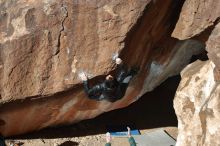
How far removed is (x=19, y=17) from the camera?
786 cm

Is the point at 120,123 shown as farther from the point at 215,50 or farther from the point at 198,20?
the point at 215,50

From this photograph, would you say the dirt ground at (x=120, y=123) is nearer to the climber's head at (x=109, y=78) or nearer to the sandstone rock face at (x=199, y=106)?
the climber's head at (x=109, y=78)

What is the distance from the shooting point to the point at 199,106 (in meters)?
7.45

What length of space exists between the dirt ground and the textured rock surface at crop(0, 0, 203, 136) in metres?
1.12

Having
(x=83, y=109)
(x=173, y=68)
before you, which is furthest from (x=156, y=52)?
(x=83, y=109)

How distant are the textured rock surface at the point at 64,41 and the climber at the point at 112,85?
6.0 inches

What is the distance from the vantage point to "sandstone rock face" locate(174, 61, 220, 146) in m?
6.80

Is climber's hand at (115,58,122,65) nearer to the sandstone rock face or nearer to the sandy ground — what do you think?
the sandstone rock face

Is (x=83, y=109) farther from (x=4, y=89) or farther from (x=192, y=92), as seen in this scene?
(x=192, y=92)

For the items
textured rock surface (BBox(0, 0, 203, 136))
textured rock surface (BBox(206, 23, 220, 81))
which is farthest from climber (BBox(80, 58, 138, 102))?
textured rock surface (BBox(206, 23, 220, 81))

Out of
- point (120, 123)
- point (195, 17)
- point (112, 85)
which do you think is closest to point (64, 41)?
point (112, 85)

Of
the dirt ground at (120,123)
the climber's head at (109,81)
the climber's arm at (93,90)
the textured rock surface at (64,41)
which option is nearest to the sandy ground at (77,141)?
the dirt ground at (120,123)

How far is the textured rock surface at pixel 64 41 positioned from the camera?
25.7 feet

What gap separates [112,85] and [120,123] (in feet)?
7.57
